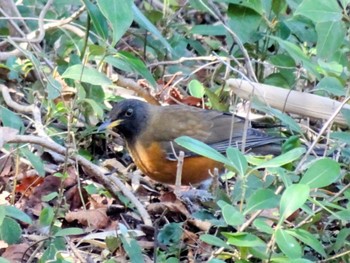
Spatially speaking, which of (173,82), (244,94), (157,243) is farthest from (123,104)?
(157,243)

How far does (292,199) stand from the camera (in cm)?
329

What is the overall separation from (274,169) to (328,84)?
0.99 m

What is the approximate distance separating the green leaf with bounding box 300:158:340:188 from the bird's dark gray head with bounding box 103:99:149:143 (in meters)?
2.83

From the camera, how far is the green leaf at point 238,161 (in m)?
3.47

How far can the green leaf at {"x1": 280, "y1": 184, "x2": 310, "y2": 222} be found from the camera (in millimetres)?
3277

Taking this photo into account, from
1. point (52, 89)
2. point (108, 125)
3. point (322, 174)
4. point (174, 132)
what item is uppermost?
point (322, 174)

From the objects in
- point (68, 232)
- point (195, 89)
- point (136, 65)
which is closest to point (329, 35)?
point (136, 65)

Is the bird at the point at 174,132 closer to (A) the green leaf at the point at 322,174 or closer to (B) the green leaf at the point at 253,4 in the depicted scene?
(B) the green leaf at the point at 253,4

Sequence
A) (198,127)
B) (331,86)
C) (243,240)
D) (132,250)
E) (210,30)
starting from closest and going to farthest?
(243,240) < (132,250) < (331,86) < (198,127) < (210,30)

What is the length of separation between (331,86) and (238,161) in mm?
1114

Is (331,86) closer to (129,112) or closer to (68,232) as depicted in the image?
(68,232)

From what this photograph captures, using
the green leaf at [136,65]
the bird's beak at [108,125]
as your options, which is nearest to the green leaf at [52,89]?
the green leaf at [136,65]

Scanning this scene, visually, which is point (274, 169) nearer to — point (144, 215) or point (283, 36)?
point (144, 215)

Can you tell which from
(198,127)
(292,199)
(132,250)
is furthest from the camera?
(198,127)
